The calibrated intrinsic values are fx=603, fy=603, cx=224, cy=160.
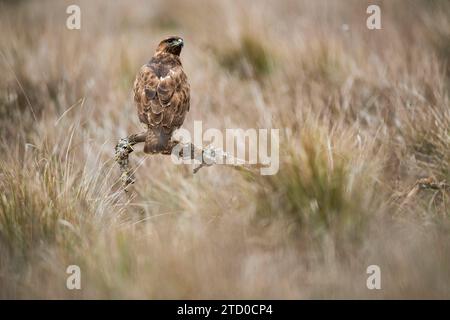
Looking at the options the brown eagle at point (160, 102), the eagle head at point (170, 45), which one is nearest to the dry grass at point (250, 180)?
the brown eagle at point (160, 102)

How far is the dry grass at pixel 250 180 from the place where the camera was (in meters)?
2.73

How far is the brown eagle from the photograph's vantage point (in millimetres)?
3334

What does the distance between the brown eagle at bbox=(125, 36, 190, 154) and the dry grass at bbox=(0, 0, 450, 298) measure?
0.38 meters

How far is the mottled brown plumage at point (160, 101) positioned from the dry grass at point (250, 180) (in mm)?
393

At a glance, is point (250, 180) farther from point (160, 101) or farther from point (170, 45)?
point (170, 45)

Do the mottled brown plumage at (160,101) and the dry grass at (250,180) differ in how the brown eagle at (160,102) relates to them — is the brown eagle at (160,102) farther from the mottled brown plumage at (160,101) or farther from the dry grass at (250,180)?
the dry grass at (250,180)

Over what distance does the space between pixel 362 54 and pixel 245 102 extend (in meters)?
1.36

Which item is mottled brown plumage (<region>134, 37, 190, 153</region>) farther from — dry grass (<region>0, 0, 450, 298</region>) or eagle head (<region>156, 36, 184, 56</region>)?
dry grass (<region>0, 0, 450, 298</region>)

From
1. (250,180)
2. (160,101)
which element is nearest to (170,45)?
(160,101)

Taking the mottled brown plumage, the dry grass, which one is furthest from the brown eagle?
the dry grass

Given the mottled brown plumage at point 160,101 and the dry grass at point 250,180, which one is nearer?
the dry grass at point 250,180

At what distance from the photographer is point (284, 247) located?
288 cm

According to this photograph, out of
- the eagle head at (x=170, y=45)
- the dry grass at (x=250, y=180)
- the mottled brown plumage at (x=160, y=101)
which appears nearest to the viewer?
the dry grass at (x=250, y=180)

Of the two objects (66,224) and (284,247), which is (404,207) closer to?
(284,247)
